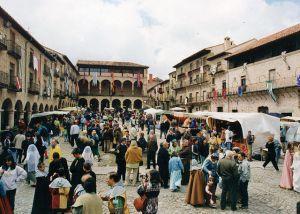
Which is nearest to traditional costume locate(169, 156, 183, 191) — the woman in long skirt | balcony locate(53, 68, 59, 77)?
the woman in long skirt

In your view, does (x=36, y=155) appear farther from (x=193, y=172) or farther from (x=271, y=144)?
(x=271, y=144)

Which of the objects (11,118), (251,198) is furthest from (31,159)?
(11,118)

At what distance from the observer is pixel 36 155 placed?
11.1 m

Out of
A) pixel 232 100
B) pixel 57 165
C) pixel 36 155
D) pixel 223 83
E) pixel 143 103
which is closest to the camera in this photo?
pixel 57 165

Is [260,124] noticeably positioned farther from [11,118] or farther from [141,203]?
[11,118]

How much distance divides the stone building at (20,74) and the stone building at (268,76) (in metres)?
Answer: 20.4

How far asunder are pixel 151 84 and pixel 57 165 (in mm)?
85454

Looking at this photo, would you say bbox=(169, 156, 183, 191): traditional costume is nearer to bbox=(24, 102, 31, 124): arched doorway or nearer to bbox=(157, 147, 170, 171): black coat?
bbox=(157, 147, 170, 171): black coat

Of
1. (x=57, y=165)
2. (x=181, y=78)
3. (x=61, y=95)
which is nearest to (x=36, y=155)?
(x=57, y=165)

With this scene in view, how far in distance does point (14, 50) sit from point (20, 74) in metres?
2.15

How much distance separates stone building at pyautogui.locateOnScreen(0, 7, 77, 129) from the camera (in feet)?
80.4

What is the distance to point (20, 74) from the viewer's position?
1075 inches

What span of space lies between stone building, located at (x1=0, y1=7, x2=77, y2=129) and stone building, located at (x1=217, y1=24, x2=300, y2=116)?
66.8ft

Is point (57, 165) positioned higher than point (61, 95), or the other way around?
point (61, 95)
